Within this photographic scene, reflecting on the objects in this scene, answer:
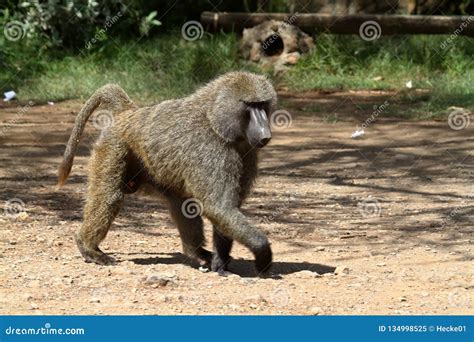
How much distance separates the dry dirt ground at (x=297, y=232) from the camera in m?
5.08

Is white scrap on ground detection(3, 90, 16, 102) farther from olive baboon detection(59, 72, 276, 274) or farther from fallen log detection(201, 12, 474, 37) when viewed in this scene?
olive baboon detection(59, 72, 276, 274)

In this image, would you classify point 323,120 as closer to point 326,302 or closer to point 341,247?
point 341,247

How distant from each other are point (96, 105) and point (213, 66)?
6.00 metres

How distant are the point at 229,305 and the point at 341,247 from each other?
5.69 feet

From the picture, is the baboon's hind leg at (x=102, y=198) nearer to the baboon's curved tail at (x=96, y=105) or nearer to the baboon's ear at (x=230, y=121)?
the baboon's curved tail at (x=96, y=105)

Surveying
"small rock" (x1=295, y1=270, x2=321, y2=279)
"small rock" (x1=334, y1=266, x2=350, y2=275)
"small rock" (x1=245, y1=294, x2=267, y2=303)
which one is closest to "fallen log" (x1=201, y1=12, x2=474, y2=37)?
"small rock" (x1=334, y1=266, x2=350, y2=275)

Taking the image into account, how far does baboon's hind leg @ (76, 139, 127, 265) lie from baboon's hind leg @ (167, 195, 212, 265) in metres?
0.36

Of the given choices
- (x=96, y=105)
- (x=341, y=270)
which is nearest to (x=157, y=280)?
(x=341, y=270)

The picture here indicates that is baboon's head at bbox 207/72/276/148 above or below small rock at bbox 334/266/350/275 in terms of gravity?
above

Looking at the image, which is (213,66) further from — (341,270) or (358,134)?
(341,270)

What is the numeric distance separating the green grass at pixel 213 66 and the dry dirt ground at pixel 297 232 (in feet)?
4.26

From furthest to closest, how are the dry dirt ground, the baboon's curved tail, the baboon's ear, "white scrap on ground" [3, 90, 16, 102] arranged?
"white scrap on ground" [3, 90, 16, 102], the baboon's curved tail, the baboon's ear, the dry dirt ground

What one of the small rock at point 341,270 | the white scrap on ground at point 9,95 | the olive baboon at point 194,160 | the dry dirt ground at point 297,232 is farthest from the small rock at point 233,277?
the white scrap on ground at point 9,95

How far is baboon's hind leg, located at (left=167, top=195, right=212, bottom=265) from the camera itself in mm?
6102
